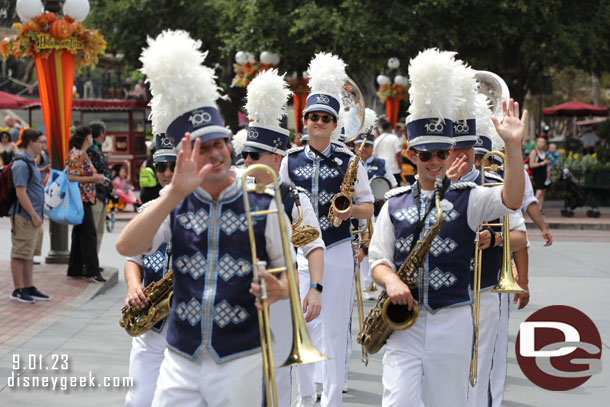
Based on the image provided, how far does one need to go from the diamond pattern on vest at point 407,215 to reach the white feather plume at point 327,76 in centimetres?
254

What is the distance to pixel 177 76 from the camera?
3.78m

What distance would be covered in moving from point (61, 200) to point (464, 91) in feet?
22.9

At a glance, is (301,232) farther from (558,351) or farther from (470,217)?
(558,351)

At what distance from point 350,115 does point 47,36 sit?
214 inches

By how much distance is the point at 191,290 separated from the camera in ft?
12.6

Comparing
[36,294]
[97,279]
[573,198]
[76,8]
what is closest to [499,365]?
[36,294]

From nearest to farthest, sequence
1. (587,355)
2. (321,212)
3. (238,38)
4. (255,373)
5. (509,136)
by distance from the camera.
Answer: (255,373)
(509,136)
(321,212)
(587,355)
(238,38)

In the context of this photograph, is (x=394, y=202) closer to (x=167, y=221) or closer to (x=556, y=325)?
(x=167, y=221)

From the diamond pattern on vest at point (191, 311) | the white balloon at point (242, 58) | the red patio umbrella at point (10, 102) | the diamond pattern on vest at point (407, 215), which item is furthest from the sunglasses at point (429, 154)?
the red patio umbrella at point (10, 102)

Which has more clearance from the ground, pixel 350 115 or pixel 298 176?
pixel 350 115

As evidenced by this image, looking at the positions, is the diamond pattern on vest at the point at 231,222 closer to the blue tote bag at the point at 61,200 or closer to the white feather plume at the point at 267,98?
the white feather plume at the point at 267,98

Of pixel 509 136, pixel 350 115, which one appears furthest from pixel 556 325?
pixel 509 136

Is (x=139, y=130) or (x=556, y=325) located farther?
(x=139, y=130)

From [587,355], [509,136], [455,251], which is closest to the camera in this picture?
[509,136]
